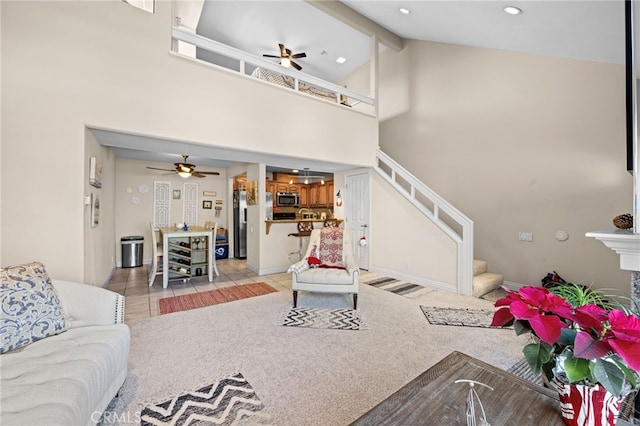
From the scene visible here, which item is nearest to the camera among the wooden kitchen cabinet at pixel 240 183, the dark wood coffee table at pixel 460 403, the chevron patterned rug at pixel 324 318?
the dark wood coffee table at pixel 460 403

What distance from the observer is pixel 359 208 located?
5801 mm

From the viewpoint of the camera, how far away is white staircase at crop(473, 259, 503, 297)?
3.96 meters

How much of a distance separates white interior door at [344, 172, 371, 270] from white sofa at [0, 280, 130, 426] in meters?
4.43

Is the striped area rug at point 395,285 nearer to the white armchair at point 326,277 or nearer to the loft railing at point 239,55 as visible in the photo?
the white armchair at point 326,277

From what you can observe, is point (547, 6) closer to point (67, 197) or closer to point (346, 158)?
point (346, 158)

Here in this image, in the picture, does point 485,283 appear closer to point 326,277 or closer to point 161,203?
point 326,277

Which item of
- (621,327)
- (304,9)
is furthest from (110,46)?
(621,327)

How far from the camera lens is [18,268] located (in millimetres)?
1823

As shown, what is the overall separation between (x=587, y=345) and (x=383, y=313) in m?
2.72

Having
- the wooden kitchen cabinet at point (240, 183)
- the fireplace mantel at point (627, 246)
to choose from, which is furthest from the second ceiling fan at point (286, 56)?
the fireplace mantel at point (627, 246)

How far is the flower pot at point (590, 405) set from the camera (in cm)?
89

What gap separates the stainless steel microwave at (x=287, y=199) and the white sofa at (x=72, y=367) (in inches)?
251

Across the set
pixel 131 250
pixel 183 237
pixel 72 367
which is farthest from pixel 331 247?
pixel 131 250

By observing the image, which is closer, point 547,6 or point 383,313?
point 547,6
